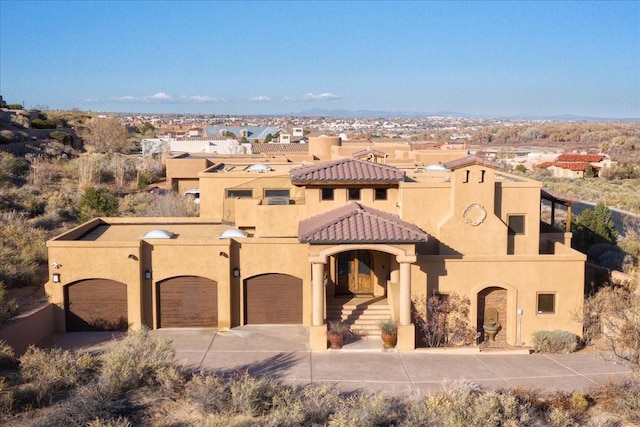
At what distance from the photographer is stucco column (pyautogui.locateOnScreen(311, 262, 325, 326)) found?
20.6 metres

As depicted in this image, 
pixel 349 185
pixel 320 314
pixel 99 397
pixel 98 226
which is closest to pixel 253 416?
pixel 99 397

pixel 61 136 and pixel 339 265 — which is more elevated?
pixel 61 136

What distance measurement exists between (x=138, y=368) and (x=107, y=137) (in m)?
71.0

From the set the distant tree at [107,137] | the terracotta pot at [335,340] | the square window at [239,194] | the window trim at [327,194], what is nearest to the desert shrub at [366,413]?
the terracotta pot at [335,340]

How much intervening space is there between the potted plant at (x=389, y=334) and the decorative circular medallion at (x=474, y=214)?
5.10 metres

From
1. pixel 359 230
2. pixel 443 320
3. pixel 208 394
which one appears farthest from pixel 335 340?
pixel 208 394

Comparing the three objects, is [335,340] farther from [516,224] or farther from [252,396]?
[516,224]

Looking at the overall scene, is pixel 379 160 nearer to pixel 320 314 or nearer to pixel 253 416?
pixel 320 314

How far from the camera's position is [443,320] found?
21906mm

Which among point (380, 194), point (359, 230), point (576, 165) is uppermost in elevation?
point (380, 194)

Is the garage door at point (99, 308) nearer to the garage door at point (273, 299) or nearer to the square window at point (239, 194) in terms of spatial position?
the garage door at point (273, 299)


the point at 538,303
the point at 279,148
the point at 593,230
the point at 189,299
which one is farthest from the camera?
the point at 279,148

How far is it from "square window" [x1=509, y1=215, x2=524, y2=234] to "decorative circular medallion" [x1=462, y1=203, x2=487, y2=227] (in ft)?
5.65

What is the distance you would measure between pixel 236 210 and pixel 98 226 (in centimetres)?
634
